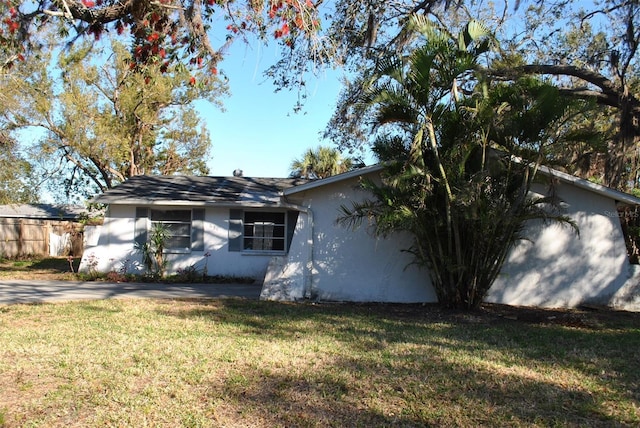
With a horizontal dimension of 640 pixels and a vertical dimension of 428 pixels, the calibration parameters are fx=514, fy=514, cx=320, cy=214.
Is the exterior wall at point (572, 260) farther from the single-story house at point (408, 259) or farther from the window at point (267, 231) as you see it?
the window at point (267, 231)

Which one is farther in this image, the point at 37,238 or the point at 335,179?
the point at 37,238

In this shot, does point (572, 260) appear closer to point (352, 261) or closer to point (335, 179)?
point (352, 261)

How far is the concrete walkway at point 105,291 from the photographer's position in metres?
11.2

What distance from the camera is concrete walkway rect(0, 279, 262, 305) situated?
36.9ft

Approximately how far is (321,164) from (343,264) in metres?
13.3

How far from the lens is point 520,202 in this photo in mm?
9773

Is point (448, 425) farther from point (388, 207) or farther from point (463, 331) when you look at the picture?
point (388, 207)

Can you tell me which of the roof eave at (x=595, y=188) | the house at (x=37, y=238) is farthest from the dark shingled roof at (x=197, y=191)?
the house at (x=37, y=238)

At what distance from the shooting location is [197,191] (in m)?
16.6

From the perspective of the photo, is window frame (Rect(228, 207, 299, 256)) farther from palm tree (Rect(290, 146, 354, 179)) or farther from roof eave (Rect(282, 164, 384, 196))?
palm tree (Rect(290, 146, 354, 179))

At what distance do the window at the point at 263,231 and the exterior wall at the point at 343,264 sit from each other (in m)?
4.05

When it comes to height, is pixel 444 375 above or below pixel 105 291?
below

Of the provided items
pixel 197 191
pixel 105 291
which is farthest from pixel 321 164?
pixel 105 291

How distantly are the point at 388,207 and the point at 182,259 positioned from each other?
7971 millimetres
